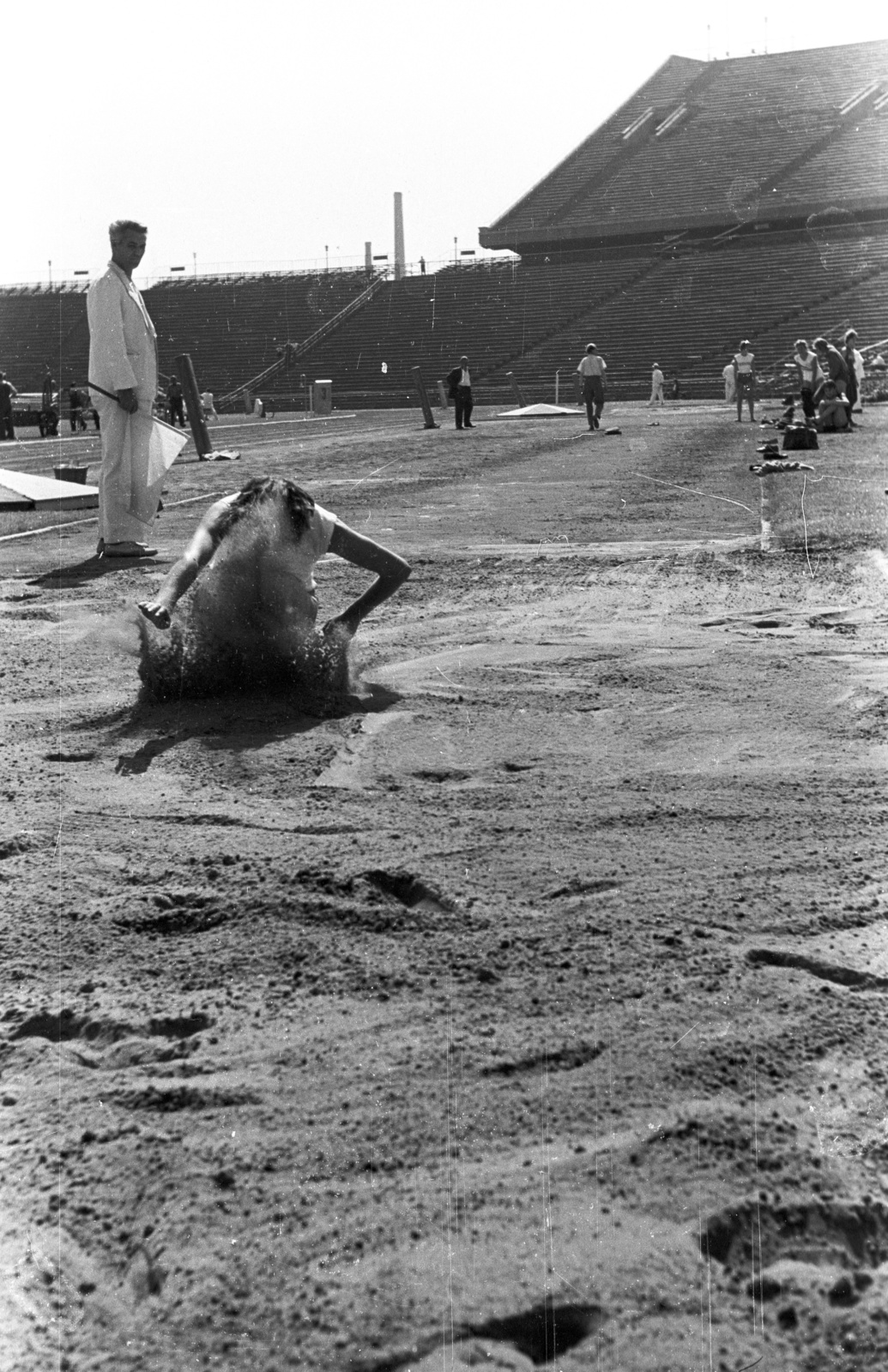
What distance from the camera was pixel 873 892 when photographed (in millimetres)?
3242

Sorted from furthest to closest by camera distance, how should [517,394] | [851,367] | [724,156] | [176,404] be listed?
[724,156]
[517,394]
[176,404]
[851,367]

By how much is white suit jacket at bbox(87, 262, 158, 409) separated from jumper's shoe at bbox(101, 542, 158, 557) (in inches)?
37.2

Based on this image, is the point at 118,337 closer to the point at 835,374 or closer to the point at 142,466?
the point at 142,466

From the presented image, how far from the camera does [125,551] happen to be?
9.51 metres

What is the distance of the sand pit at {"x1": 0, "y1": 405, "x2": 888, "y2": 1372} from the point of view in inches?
74.4

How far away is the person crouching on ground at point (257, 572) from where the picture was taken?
5098 millimetres

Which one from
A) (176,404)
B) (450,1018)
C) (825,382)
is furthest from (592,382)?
(450,1018)

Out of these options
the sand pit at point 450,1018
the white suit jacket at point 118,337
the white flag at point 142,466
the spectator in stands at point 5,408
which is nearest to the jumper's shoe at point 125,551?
the white flag at point 142,466

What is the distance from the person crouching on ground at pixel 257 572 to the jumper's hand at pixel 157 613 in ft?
0.29

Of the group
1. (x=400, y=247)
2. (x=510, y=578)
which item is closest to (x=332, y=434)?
(x=510, y=578)

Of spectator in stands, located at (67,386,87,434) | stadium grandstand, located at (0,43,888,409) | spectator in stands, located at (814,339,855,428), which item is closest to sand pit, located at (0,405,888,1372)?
spectator in stands, located at (814,339,855,428)

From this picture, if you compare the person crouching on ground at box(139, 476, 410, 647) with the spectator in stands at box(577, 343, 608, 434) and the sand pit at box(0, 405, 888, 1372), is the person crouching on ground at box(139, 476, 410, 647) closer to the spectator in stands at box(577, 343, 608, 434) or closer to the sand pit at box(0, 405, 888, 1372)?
the sand pit at box(0, 405, 888, 1372)

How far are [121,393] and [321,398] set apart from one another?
1353 inches

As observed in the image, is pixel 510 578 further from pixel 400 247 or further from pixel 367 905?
pixel 400 247
